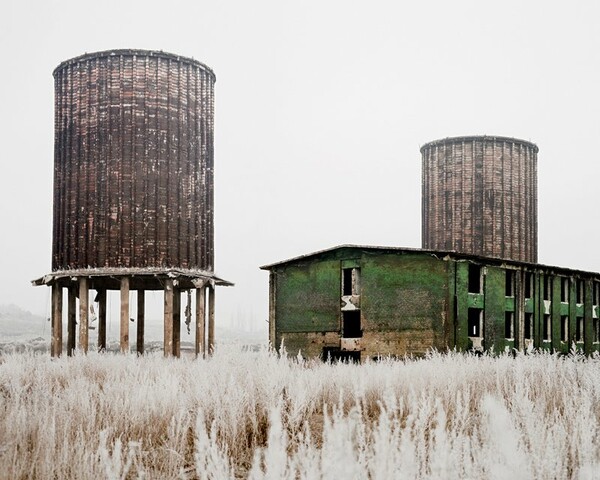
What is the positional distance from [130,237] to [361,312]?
754 cm

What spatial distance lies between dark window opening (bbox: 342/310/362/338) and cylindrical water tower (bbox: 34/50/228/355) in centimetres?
452

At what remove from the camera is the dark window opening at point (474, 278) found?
2327 cm

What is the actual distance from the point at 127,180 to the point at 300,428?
15296mm

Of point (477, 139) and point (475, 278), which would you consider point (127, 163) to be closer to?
point (475, 278)

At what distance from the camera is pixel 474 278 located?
80.4 ft

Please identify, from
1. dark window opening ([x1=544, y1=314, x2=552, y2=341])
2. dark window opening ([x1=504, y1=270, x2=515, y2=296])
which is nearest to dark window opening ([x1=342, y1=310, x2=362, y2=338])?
dark window opening ([x1=504, y1=270, x2=515, y2=296])

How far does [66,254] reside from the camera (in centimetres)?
2148

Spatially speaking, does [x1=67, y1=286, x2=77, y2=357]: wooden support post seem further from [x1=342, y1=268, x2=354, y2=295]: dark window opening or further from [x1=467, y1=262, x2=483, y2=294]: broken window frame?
[x1=467, y1=262, x2=483, y2=294]: broken window frame

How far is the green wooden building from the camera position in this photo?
69.5ft

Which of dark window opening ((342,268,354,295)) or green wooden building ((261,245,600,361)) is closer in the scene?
green wooden building ((261,245,600,361))

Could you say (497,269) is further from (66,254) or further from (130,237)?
(66,254)

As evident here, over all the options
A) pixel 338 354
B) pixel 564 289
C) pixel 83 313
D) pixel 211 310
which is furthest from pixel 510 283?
pixel 83 313

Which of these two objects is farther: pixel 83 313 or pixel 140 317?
pixel 140 317

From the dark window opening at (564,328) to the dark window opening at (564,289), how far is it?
31.2 inches
